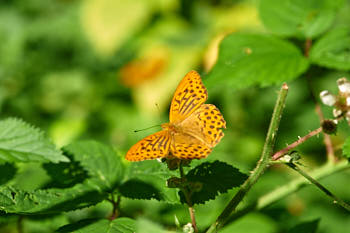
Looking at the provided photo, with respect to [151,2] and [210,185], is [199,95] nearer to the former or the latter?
[210,185]

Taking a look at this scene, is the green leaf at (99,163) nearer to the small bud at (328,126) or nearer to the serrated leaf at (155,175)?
the serrated leaf at (155,175)

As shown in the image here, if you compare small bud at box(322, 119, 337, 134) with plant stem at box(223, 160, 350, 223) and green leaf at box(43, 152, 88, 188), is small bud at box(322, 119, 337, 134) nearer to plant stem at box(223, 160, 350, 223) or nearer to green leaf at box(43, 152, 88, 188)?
plant stem at box(223, 160, 350, 223)

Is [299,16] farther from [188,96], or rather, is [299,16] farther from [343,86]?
[188,96]

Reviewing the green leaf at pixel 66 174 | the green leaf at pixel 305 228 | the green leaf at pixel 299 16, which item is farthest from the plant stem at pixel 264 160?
the green leaf at pixel 299 16

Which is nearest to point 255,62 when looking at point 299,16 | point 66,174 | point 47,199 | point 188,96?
point 299,16

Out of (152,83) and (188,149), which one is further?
(152,83)

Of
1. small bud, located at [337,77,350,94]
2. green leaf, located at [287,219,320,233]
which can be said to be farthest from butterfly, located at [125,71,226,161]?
green leaf, located at [287,219,320,233]
